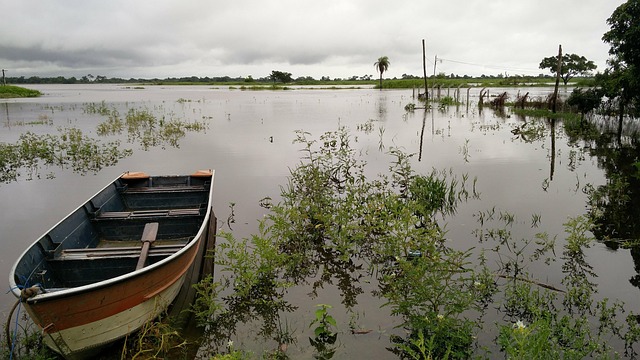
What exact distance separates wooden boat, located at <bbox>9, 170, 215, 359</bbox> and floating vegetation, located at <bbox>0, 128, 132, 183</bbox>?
7110 mm

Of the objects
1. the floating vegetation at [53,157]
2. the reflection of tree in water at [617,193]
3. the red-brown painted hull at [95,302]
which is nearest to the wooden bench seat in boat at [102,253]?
the red-brown painted hull at [95,302]

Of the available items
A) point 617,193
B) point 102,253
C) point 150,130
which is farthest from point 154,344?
point 150,130

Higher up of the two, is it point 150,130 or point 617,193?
point 150,130

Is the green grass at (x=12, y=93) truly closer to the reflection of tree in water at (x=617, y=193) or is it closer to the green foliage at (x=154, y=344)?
the green foliage at (x=154, y=344)

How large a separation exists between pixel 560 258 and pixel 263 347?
5697 millimetres

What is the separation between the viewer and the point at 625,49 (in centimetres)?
1770

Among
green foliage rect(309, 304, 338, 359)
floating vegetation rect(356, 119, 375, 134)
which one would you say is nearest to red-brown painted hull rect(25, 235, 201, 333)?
green foliage rect(309, 304, 338, 359)

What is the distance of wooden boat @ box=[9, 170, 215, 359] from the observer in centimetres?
444

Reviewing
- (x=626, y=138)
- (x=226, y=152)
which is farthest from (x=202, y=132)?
(x=626, y=138)

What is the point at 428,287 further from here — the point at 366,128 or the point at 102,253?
the point at 366,128

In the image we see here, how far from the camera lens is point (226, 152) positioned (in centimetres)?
1762

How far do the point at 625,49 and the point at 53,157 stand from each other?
953 inches

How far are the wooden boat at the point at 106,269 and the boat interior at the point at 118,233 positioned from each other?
1 cm

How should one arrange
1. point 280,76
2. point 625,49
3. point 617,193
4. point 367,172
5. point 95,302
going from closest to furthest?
point 95,302, point 617,193, point 367,172, point 625,49, point 280,76
